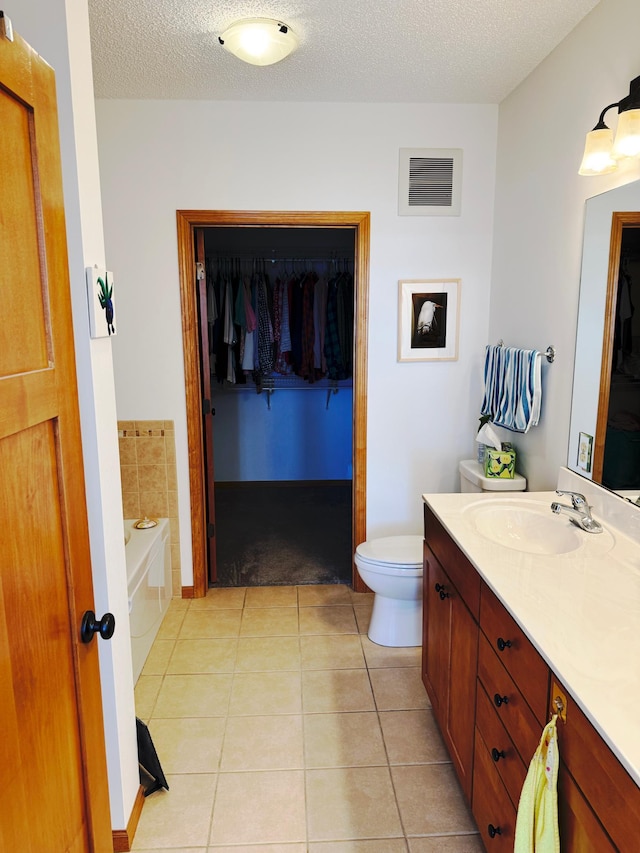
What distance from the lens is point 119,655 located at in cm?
162

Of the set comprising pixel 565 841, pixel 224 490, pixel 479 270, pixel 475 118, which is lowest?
pixel 224 490

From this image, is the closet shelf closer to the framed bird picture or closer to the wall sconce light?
the wall sconce light

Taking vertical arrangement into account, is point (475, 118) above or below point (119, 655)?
above

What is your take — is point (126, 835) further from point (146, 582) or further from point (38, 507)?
point (38, 507)

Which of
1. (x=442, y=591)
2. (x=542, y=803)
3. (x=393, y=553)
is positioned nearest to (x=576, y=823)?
(x=542, y=803)

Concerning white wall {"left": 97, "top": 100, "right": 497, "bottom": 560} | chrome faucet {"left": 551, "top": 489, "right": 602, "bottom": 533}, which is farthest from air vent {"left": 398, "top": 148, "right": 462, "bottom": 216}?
chrome faucet {"left": 551, "top": 489, "right": 602, "bottom": 533}

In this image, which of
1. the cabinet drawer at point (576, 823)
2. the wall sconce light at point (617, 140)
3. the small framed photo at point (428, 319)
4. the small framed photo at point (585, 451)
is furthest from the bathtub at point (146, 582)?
the wall sconce light at point (617, 140)

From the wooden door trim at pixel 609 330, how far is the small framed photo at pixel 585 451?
0.04 meters

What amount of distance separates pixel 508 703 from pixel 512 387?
1.55 m

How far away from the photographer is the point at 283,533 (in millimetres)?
4117

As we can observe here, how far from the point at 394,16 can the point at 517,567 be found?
6.38 ft

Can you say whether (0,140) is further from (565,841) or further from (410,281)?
(410,281)

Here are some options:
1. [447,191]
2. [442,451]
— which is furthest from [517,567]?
[447,191]

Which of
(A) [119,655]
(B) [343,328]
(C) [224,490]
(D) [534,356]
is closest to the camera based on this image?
(A) [119,655]
